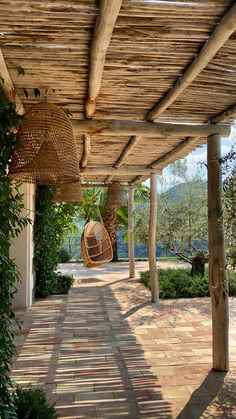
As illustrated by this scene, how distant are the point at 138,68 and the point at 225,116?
1.27 m

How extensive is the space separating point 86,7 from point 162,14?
1.34ft

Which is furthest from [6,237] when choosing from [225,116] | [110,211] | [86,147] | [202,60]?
[110,211]

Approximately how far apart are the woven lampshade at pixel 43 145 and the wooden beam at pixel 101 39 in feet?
1.21

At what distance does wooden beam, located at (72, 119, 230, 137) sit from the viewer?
3.84m

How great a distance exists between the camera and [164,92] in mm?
3240

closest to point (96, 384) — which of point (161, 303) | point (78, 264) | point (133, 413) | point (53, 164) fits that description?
point (133, 413)

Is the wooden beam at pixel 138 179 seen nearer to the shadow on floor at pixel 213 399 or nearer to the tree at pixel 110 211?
the tree at pixel 110 211

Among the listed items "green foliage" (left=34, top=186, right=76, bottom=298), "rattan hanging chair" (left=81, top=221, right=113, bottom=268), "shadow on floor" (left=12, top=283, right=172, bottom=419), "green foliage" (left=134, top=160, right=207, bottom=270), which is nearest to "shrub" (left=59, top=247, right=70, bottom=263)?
"rattan hanging chair" (left=81, top=221, right=113, bottom=268)

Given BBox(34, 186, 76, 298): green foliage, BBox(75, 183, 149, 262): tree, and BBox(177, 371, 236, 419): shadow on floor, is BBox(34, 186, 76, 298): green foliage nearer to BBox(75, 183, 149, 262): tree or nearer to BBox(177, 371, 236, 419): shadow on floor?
BBox(177, 371, 236, 419): shadow on floor

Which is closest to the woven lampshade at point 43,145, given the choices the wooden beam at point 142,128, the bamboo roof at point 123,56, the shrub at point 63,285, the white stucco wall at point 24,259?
the bamboo roof at point 123,56

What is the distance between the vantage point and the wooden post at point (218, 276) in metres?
3.76

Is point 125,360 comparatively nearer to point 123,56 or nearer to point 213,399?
point 213,399

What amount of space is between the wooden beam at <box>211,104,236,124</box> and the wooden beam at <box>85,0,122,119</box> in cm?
129

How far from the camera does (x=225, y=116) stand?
3.70m
